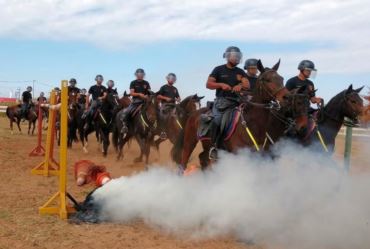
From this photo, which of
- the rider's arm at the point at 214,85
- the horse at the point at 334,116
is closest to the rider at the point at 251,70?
the rider's arm at the point at 214,85

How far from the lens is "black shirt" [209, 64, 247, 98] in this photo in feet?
29.0

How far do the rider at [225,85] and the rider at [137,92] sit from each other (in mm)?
6676

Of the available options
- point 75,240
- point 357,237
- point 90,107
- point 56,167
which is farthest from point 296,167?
point 90,107

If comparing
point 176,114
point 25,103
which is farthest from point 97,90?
point 25,103

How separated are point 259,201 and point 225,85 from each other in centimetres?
264

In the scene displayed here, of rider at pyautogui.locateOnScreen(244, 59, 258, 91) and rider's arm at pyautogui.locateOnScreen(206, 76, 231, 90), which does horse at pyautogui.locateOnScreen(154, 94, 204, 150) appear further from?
rider's arm at pyautogui.locateOnScreen(206, 76, 231, 90)

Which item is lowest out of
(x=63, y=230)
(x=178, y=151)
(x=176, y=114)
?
(x=63, y=230)

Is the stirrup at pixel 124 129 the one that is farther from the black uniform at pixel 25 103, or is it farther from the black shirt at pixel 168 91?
the black uniform at pixel 25 103

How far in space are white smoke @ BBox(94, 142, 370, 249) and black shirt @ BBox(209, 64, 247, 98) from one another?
1625 mm

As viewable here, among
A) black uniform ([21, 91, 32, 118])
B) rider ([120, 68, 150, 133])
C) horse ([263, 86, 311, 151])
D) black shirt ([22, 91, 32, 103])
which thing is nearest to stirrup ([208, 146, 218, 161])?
horse ([263, 86, 311, 151])

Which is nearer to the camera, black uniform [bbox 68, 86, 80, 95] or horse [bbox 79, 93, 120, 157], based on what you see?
horse [bbox 79, 93, 120, 157]

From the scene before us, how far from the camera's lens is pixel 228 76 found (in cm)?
885

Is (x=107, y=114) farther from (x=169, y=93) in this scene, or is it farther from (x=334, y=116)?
(x=334, y=116)

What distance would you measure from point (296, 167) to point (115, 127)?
10882 mm
